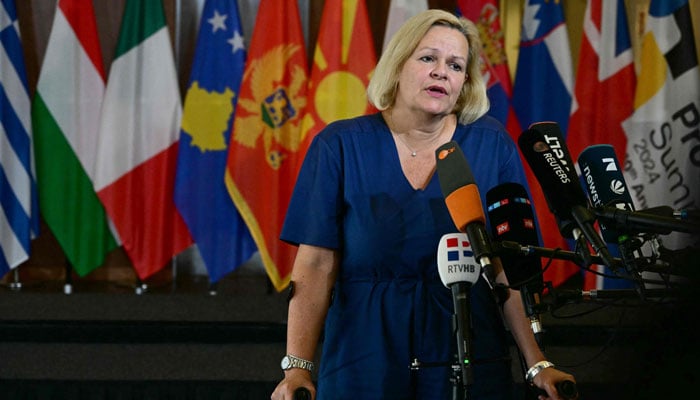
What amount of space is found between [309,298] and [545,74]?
2.89 m

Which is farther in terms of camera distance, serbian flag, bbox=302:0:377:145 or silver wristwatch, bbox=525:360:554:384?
serbian flag, bbox=302:0:377:145

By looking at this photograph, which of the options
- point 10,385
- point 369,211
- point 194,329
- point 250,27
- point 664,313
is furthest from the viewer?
point 250,27

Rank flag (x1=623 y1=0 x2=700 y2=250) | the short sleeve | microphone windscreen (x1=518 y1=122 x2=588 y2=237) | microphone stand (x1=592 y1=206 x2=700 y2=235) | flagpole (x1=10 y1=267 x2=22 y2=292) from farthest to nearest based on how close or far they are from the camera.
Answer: flagpole (x1=10 y1=267 x2=22 y2=292), flag (x1=623 y1=0 x2=700 y2=250), the short sleeve, microphone windscreen (x1=518 y1=122 x2=588 y2=237), microphone stand (x1=592 y1=206 x2=700 y2=235)

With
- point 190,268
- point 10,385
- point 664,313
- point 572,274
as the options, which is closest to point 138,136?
point 190,268

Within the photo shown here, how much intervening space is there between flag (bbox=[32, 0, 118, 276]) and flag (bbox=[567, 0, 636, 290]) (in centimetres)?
238

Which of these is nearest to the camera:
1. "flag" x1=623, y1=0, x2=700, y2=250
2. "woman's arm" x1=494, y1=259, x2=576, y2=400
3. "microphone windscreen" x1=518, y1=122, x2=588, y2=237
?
"microphone windscreen" x1=518, y1=122, x2=588, y2=237

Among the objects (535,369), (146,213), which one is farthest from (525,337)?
(146,213)

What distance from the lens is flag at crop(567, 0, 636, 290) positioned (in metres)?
4.58

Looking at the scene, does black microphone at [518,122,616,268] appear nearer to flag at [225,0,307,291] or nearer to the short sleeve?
the short sleeve

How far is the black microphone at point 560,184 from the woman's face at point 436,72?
452mm

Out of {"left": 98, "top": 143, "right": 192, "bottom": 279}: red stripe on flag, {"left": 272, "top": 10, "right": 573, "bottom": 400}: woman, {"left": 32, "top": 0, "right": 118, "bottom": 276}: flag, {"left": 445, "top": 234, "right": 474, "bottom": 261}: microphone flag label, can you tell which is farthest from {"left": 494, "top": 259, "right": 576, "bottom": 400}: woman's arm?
{"left": 32, "top": 0, "right": 118, "bottom": 276}: flag

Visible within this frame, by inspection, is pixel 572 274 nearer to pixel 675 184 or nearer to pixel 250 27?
pixel 675 184

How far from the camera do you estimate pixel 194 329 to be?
439 cm

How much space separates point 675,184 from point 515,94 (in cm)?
88
